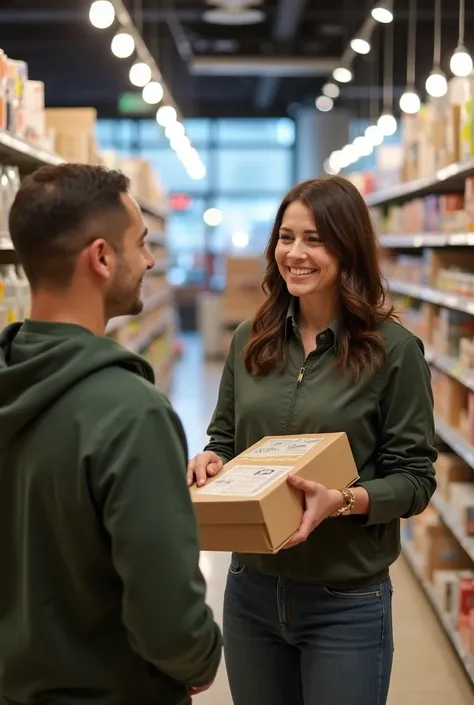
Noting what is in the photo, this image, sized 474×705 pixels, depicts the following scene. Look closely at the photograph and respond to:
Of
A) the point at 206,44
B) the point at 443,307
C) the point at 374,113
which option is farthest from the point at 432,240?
the point at 374,113

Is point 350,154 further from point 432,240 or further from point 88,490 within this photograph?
point 88,490

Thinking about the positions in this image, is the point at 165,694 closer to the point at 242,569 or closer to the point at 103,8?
the point at 242,569

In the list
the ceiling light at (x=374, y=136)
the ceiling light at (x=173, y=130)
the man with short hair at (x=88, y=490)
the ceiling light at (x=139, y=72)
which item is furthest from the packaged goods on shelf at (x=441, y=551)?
the ceiling light at (x=173, y=130)

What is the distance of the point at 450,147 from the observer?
4.63 metres

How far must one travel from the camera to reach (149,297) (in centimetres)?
1050

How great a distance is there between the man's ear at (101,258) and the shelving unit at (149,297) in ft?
7.22

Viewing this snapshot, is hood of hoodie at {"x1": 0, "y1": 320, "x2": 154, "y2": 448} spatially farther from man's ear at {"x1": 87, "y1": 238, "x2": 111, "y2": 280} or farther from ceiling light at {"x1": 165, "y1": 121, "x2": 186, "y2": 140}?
ceiling light at {"x1": 165, "y1": 121, "x2": 186, "y2": 140}

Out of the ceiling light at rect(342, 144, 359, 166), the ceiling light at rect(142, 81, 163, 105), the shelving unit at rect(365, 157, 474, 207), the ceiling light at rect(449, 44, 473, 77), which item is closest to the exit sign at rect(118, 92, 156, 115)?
the ceiling light at rect(342, 144, 359, 166)

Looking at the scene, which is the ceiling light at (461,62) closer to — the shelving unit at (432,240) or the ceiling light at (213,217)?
the shelving unit at (432,240)

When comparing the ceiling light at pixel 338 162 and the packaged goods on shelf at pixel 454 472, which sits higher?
the ceiling light at pixel 338 162

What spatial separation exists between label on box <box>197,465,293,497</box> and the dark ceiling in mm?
10252

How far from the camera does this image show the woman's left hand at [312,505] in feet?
6.24

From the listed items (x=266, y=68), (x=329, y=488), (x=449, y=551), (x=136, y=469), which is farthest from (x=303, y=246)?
(x=266, y=68)

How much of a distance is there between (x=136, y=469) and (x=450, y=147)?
3.68 meters
